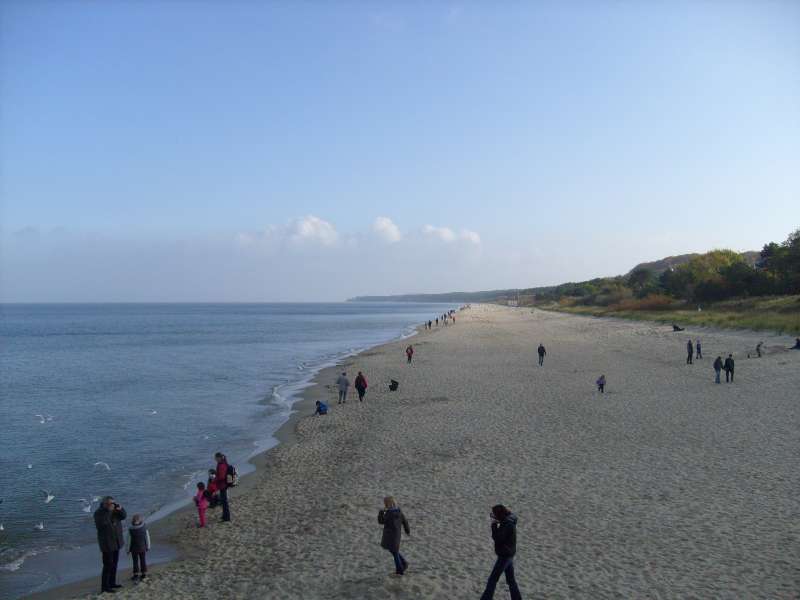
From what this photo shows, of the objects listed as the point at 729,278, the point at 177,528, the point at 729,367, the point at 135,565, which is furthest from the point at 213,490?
the point at 729,278

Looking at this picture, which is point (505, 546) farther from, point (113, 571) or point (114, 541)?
point (113, 571)

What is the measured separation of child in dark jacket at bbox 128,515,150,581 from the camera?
30.5ft

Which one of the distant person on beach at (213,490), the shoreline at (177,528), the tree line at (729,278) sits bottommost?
the shoreline at (177,528)

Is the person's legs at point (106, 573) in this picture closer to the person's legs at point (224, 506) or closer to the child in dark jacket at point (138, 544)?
the child in dark jacket at point (138, 544)

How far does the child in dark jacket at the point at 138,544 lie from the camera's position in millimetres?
9305

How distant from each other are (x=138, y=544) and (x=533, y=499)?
6.99m

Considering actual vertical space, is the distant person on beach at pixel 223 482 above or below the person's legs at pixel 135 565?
above

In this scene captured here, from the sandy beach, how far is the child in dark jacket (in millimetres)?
262

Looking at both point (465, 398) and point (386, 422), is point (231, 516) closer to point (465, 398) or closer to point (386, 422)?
point (386, 422)

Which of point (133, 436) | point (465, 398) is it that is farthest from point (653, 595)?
point (133, 436)

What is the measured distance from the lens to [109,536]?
8742mm

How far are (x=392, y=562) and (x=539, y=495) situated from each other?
3.86 m

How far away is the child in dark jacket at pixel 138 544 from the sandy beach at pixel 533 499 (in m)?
0.26

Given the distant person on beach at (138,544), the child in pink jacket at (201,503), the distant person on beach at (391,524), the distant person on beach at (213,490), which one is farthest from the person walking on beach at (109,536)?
the distant person on beach at (391,524)
